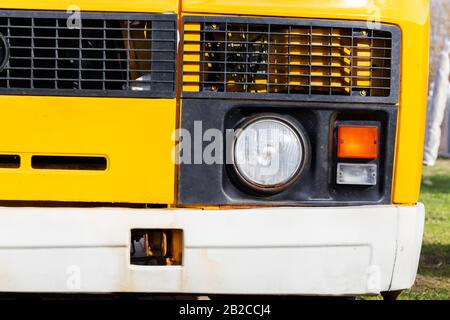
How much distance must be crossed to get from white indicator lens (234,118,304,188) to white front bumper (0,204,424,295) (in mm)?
123

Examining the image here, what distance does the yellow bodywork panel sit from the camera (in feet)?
9.30

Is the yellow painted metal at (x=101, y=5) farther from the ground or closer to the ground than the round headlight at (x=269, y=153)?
farther from the ground

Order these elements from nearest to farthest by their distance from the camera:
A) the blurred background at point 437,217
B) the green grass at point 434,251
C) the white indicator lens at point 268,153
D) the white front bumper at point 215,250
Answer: the white front bumper at point 215,250 < the white indicator lens at point 268,153 < the green grass at point 434,251 < the blurred background at point 437,217

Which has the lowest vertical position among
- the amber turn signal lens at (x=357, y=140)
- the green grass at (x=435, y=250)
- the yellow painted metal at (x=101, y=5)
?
the green grass at (x=435, y=250)

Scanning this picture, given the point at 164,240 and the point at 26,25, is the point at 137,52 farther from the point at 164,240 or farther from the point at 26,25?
the point at 164,240

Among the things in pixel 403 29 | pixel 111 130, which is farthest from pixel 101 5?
pixel 403 29

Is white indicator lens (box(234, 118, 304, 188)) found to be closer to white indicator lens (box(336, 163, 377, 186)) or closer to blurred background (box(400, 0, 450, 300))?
white indicator lens (box(336, 163, 377, 186))

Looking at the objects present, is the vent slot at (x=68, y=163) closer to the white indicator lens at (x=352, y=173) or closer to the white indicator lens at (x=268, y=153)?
the white indicator lens at (x=268, y=153)

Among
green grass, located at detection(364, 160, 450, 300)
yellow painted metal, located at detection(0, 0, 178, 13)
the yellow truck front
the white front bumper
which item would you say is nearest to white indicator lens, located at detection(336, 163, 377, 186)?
the yellow truck front

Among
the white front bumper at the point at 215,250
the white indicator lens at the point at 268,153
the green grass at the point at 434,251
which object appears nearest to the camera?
the white front bumper at the point at 215,250

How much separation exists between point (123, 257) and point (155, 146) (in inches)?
15.3

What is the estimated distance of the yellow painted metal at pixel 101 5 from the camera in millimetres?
2814

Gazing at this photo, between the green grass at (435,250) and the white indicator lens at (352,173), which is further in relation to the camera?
the green grass at (435,250)

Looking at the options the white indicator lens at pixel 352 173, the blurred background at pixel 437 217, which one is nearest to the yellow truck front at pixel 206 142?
the white indicator lens at pixel 352 173
